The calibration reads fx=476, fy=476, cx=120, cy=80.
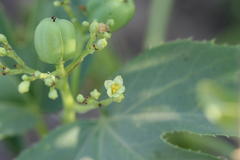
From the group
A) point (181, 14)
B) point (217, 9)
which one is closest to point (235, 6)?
point (217, 9)

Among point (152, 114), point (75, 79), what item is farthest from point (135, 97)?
point (75, 79)

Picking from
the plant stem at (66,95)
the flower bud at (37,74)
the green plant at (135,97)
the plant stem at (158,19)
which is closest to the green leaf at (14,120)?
the green plant at (135,97)

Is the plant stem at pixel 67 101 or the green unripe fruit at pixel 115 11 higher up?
the green unripe fruit at pixel 115 11

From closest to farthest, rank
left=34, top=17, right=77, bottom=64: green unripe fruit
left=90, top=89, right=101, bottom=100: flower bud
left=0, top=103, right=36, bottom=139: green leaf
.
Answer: left=34, top=17, right=77, bottom=64: green unripe fruit
left=90, top=89, right=101, bottom=100: flower bud
left=0, top=103, right=36, bottom=139: green leaf

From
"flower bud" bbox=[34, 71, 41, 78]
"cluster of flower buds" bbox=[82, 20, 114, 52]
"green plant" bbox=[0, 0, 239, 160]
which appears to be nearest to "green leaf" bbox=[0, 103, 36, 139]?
"green plant" bbox=[0, 0, 239, 160]

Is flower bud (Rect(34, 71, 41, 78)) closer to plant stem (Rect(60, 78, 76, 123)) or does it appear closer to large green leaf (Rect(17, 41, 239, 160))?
plant stem (Rect(60, 78, 76, 123))

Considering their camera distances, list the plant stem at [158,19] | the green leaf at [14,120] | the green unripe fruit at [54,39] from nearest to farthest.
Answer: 1. the green unripe fruit at [54,39]
2. the green leaf at [14,120]
3. the plant stem at [158,19]

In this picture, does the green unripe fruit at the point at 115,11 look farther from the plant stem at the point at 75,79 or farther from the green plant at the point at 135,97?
the plant stem at the point at 75,79
